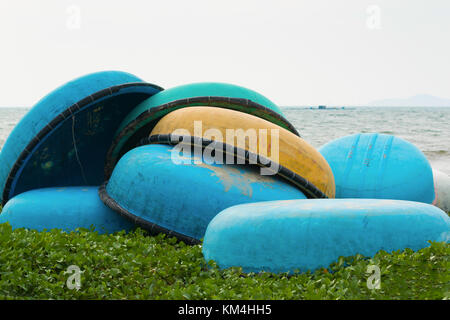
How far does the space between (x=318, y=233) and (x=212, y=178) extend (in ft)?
4.72

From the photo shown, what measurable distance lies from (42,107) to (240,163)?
7.81ft

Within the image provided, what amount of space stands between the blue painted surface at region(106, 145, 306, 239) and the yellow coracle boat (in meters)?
0.15

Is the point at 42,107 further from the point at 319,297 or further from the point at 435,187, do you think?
the point at 435,187

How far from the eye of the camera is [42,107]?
5766mm

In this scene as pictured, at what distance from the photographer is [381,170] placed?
6801 mm

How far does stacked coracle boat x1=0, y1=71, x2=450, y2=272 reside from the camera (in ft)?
12.6
